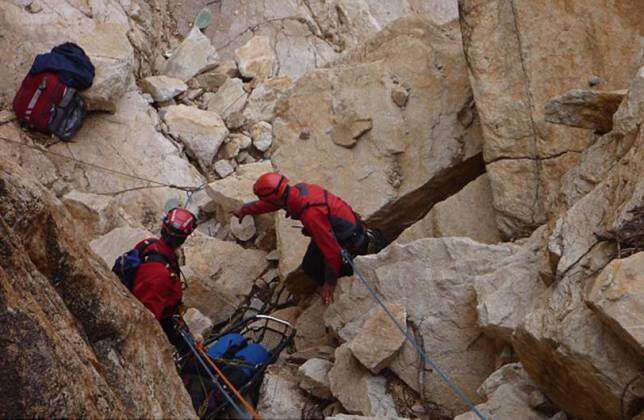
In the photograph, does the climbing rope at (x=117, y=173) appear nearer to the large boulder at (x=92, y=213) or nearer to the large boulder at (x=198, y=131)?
the large boulder at (x=198, y=131)

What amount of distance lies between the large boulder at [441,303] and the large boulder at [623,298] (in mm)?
1886

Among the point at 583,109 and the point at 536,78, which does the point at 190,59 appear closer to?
the point at 536,78

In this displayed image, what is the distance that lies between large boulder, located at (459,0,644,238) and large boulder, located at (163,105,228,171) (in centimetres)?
574

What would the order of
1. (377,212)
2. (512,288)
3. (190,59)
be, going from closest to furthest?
(512,288) < (377,212) < (190,59)

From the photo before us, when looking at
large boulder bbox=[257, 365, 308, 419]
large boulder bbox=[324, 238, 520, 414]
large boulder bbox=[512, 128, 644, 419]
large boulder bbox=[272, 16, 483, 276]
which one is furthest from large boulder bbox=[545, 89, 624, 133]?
large boulder bbox=[257, 365, 308, 419]

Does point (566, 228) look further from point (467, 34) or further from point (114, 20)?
point (114, 20)

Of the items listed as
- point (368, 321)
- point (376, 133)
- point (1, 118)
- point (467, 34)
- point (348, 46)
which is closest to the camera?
point (368, 321)

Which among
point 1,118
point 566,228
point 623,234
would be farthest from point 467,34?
point 1,118

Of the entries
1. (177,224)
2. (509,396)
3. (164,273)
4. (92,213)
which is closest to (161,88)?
(92,213)

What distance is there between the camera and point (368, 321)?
6.55 meters

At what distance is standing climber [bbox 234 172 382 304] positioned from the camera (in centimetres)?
716

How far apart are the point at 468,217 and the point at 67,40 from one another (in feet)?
25.9

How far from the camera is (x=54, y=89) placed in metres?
10.8

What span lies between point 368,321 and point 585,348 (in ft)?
7.44
